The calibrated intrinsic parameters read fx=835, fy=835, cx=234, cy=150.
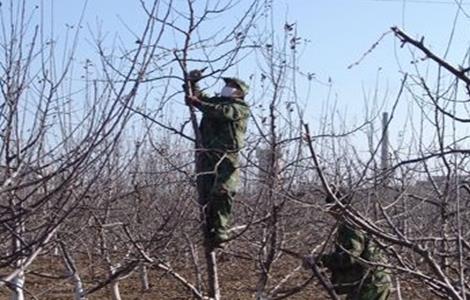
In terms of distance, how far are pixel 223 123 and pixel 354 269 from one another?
1.70 m

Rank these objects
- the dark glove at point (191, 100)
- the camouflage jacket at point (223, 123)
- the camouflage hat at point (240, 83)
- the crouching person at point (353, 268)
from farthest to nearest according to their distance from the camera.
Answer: the crouching person at point (353, 268) → the camouflage hat at point (240, 83) → the camouflage jacket at point (223, 123) → the dark glove at point (191, 100)

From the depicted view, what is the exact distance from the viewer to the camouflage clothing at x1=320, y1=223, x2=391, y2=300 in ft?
18.3

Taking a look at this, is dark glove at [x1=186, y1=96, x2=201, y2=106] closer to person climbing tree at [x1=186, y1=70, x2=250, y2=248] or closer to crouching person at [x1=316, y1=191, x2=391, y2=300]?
person climbing tree at [x1=186, y1=70, x2=250, y2=248]

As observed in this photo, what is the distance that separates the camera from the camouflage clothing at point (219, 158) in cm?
493

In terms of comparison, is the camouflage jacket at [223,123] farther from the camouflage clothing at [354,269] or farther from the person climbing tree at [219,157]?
the camouflage clothing at [354,269]

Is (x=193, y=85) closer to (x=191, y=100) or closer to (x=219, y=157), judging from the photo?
(x=191, y=100)

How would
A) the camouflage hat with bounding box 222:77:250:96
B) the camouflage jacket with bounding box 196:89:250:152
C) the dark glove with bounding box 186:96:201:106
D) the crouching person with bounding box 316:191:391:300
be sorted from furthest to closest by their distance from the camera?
the crouching person with bounding box 316:191:391:300
the camouflage hat with bounding box 222:77:250:96
the camouflage jacket with bounding box 196:89:250:152
the dark glove with bounding box 186:96:201:106

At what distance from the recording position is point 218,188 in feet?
16.4

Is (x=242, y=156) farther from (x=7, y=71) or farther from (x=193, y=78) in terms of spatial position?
(x=7, y=71)

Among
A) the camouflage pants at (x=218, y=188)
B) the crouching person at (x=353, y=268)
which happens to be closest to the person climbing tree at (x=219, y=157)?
the camouflage pants at (x=218, y=188)

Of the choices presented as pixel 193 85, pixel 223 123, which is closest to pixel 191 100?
pixel 193 85

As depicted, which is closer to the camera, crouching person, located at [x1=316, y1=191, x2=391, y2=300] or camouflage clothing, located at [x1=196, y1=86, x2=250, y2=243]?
camouflage clothing, located at [x1=196, y1=86, x2=250, y2=243]

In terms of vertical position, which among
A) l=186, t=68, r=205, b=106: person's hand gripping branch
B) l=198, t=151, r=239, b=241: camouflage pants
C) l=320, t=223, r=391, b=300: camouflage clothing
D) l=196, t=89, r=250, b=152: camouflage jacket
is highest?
l=186, t=68, r=205, b=106: person's hand gripping branch

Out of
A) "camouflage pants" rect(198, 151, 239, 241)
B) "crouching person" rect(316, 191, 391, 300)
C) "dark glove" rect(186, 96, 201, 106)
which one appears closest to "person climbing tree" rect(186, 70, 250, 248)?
"camouflage pants" rect(198, 151, 239, 241)
